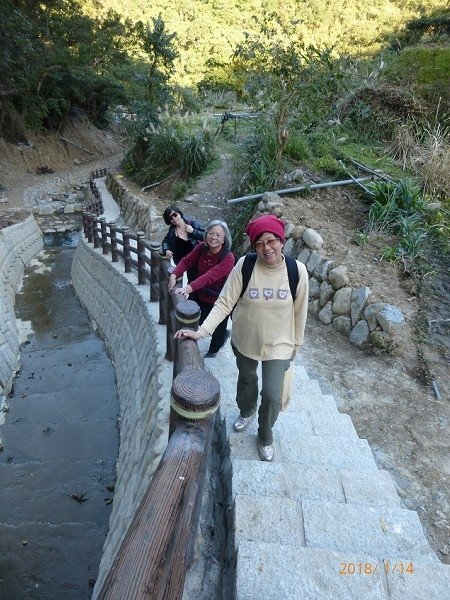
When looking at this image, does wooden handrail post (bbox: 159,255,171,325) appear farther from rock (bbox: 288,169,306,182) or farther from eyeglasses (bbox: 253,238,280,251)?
rock (bbox: 288,169,306,182)

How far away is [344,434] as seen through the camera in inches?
118

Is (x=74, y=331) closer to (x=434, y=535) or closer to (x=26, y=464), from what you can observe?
(x=26, y=464)

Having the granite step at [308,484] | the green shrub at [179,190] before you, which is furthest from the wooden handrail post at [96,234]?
the granite step at [308,484]

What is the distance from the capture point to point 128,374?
17.9 feet

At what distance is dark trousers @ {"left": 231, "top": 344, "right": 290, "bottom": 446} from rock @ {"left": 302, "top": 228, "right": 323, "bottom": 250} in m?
3.49

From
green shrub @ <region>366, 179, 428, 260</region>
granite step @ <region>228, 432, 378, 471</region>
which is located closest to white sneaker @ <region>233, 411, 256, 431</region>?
granite step @ <region>228, 432, 378, 471</region>

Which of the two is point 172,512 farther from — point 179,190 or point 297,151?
point 179,190

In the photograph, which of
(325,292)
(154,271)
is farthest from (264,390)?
(325,292)

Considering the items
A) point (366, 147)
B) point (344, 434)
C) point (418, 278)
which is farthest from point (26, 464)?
point (366, 147)

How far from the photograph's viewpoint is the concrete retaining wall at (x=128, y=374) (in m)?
2.87

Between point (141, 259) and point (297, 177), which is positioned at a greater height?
point (297, 177)

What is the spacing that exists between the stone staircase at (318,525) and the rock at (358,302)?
6.98 ft

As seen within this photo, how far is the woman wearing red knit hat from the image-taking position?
221 centimetres

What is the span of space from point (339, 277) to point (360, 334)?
79cm
